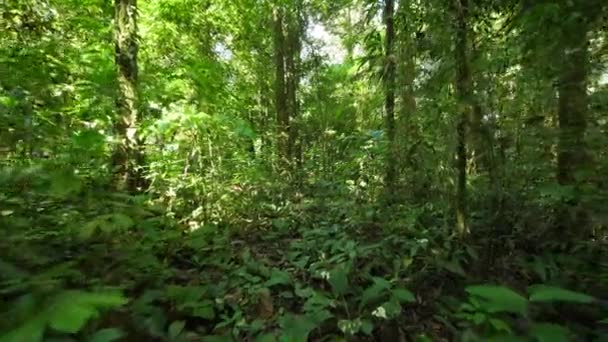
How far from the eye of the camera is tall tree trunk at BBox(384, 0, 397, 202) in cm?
531

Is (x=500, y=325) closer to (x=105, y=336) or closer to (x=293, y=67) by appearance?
(x=105, y=336)

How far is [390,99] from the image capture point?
6.57 meters

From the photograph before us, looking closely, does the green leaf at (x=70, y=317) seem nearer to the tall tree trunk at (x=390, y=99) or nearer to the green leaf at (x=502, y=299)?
the green leaf at (x=502, y=299)

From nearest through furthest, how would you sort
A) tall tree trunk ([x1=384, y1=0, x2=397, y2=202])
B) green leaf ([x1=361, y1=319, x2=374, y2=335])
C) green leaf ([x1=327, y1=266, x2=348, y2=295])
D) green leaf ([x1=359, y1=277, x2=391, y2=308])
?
green leaf ([x1=361, y1=319, x2=374, y2=335]) → green leaf ([x1=359, y1=277, x2=391, y2=308]) → green leaf ([x1=327, y1=266, x2=348, y2=295]) → tall tree trunk ([x1=384, y1=0, x2=397, y2=202])

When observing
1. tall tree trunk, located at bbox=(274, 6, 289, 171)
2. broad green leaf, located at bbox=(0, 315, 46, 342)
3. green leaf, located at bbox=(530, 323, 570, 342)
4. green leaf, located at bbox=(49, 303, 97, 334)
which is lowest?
green leaf, located at bbox=(530, 323, 570, 342)

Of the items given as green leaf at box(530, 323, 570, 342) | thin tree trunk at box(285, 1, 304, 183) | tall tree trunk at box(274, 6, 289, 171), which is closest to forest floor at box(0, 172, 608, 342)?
green leaf at box(530, 323, 570, 342)

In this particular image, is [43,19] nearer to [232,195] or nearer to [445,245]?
[232,195]

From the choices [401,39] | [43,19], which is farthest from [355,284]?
[43,19]

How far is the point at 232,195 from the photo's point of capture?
18.4ft

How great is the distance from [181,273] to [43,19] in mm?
3241

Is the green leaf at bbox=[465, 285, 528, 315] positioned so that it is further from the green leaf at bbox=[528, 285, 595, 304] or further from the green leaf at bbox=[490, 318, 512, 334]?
the green leaf at bbox=[490, 318, 512, 334]

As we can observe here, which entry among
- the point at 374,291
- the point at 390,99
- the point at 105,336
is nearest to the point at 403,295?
the point at 374,291

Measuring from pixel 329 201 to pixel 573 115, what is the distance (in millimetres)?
→ 3263

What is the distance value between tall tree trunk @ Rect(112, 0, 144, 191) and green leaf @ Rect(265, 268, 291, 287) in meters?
2.19
